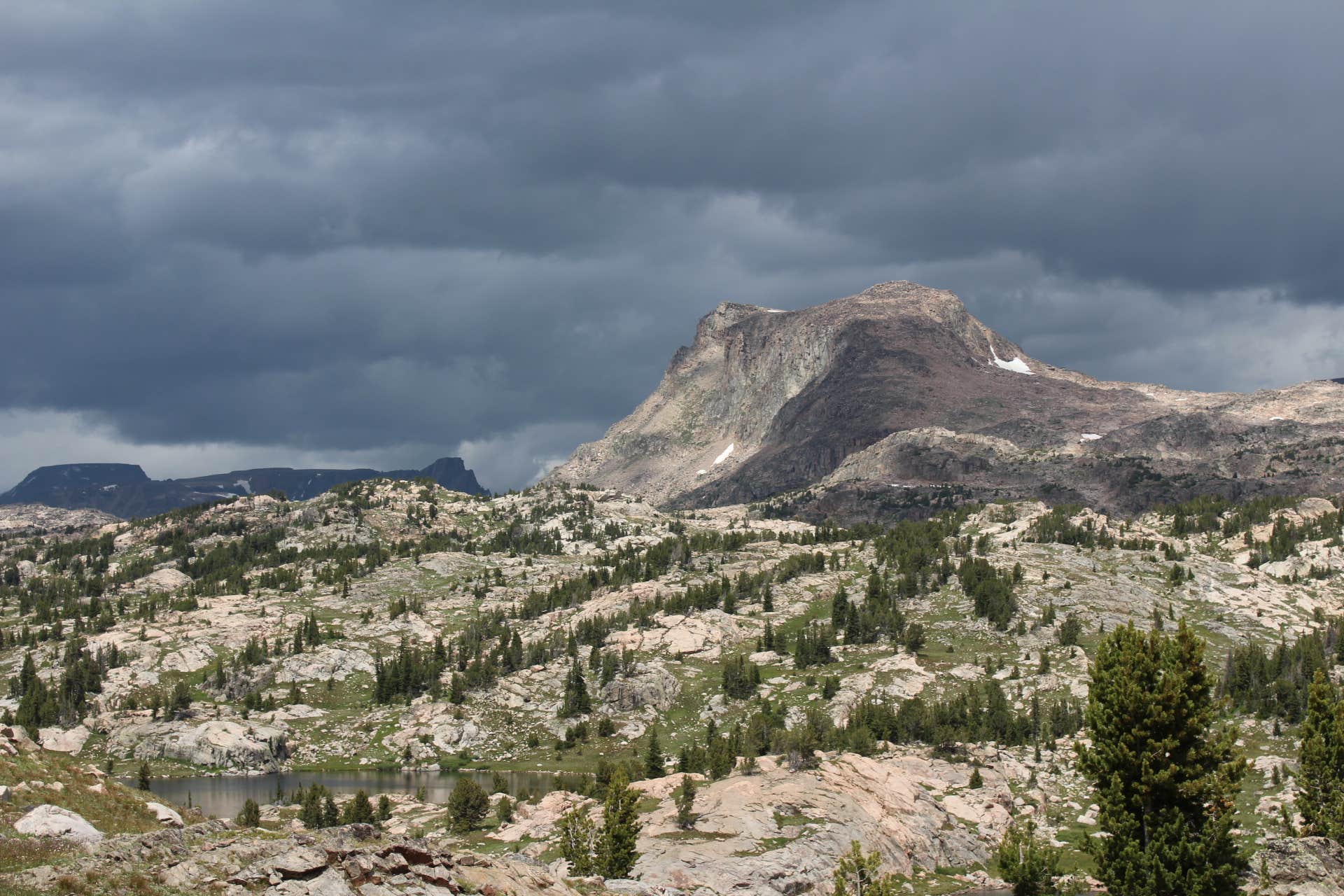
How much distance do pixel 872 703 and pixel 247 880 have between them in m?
154

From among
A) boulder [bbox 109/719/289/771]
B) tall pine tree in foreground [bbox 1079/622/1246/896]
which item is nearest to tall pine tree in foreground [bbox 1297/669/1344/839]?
tall pine tree in foreground [bbox 1079/622/1246/896]

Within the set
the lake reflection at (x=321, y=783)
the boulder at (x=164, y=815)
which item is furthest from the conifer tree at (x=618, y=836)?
the lake reflection at (x=321, y=783)

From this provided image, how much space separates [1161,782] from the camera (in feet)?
242

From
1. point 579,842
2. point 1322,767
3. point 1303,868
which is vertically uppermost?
point 1303,868

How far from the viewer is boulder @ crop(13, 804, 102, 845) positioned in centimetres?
5128

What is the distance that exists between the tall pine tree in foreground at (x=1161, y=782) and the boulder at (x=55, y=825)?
60.8 m

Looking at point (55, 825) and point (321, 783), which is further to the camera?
point (321, 783)

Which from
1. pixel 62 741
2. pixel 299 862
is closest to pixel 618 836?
pixel 299 862

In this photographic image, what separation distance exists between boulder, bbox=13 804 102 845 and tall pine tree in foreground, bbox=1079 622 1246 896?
60.8 metres

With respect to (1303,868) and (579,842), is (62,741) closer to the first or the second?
(579,842)

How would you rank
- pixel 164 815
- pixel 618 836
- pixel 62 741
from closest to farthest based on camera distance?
pixel 164 815 → pixel 618 836 → pixel 62 741

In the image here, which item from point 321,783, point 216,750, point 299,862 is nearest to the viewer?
point 299,862

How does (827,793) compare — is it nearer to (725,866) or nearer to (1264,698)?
(725,866)

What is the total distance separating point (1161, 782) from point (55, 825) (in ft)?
213
